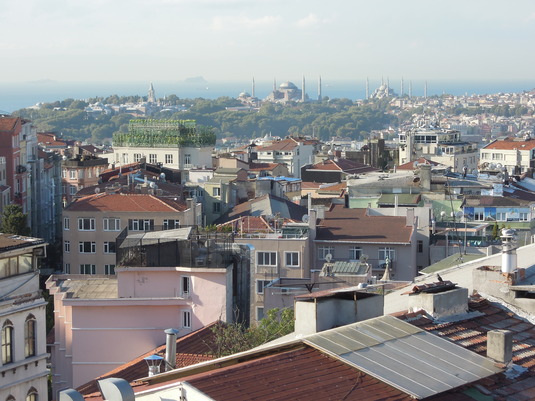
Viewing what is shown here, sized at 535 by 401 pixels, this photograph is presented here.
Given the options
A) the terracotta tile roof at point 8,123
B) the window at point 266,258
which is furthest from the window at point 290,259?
the terracotta tile roof at point 8,123

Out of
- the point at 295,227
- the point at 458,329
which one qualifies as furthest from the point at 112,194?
the point at 458,329

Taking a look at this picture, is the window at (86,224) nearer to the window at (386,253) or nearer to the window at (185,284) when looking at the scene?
the window at (386,253)

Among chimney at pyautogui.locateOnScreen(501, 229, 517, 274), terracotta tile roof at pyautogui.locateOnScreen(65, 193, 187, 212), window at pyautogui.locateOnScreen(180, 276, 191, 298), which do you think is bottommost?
terracotta tile roof at pyautogui.locateOnScreen(65, 193, 187, 212)

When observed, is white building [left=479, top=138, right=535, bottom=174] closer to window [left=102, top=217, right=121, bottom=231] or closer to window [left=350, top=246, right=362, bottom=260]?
window [left=102, top=217, right=121, bottom=231]

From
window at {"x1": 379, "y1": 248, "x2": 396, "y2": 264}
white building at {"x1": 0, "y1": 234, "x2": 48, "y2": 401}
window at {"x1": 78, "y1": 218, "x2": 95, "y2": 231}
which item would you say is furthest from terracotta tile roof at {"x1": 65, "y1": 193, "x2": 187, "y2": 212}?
white building at {"x1": 0, "y1": 234, "x2": 48, "y2": 401}

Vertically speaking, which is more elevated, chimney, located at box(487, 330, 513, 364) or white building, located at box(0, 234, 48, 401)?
chimney, located at box(487, 330, 513, 364)

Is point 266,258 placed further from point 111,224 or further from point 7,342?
point 7,342
